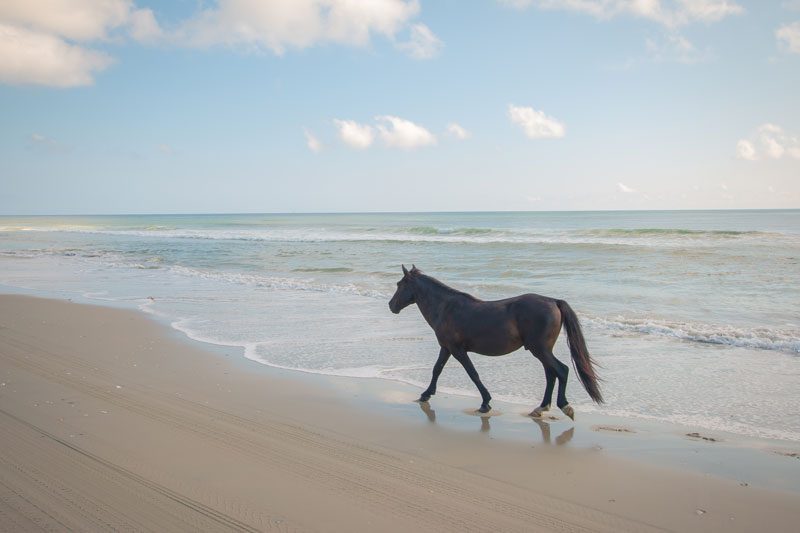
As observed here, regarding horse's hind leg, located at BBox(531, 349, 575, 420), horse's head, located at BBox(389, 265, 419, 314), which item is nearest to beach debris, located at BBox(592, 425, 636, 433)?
horse's hind leg, located at BBox(531, 349, 575, 420)

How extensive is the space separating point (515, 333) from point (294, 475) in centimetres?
269

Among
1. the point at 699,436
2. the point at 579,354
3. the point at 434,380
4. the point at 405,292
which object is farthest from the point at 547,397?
the point at 405,292

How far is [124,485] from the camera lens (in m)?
3.88

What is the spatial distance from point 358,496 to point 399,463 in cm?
67

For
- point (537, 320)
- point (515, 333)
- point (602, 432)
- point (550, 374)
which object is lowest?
point (602, 432)

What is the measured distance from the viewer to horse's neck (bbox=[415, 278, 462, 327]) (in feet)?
20.4

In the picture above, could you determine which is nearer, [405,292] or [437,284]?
[437,284]

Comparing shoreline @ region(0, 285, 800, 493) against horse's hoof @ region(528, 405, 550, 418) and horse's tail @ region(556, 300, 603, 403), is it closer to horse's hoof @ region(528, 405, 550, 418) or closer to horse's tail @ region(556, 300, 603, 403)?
horse's hoof @ region(528, 405, 550, 418)

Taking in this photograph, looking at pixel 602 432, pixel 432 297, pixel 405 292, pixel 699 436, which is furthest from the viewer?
pixel 405 292

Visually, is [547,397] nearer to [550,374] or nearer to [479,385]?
[550,374]

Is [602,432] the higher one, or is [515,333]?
[515,333]

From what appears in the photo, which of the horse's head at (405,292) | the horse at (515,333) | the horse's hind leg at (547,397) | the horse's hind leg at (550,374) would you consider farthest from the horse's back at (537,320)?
the horse's head at (405,292)

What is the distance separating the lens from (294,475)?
13.4 feet

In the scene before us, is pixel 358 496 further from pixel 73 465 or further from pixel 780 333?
pixel 780 333
